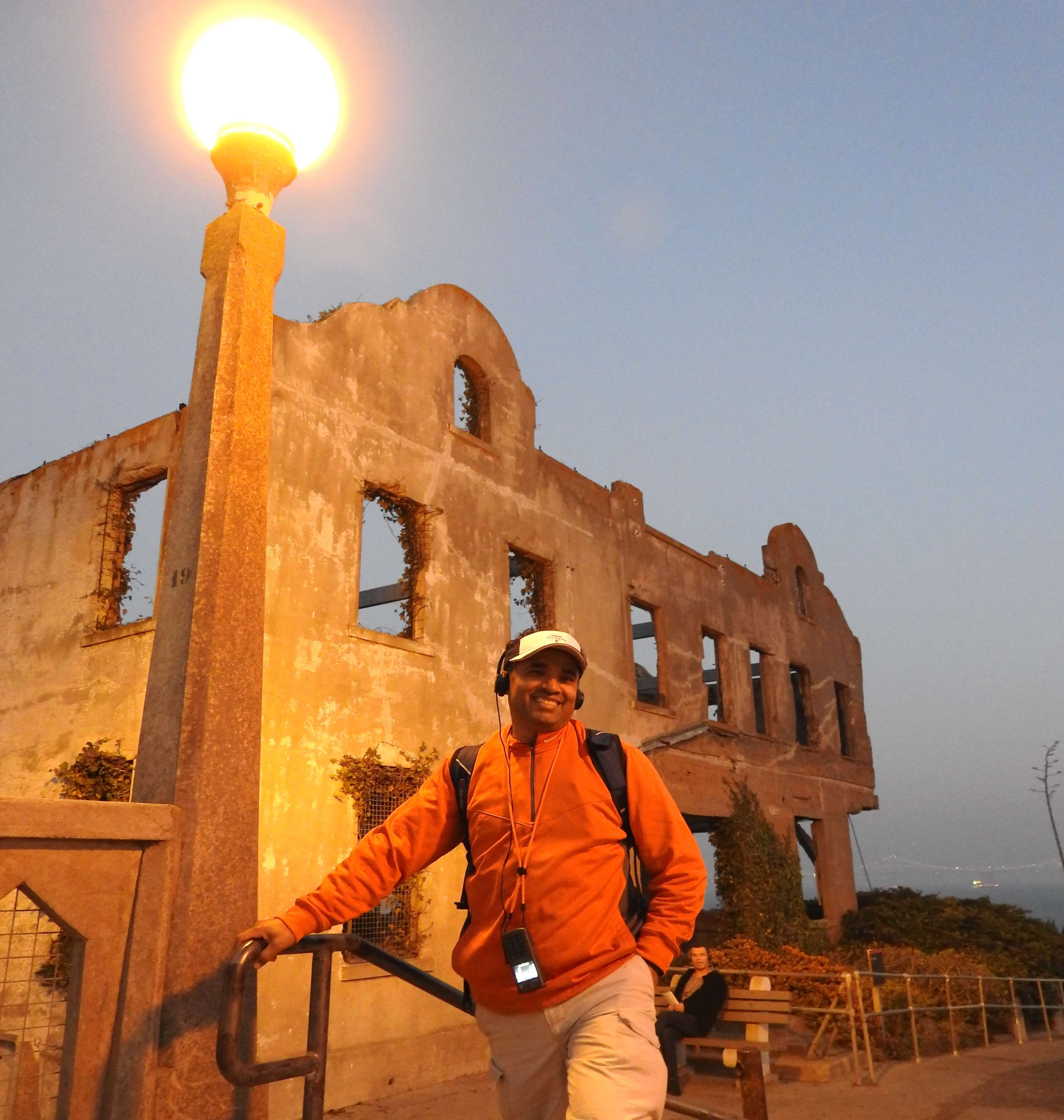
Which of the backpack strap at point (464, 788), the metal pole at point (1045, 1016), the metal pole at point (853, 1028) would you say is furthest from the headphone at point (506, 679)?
the metal pole at point (1045, 1016)

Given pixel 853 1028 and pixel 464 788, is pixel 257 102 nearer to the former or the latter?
pixel 464 788

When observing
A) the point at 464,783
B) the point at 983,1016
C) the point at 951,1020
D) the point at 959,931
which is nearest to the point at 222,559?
the point at 464,783

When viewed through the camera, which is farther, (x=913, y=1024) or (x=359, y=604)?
(x=359, y=604)

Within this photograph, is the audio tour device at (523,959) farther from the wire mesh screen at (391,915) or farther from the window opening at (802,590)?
the window opening at (802,590)

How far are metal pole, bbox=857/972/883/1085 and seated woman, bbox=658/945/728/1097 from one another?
8122mm

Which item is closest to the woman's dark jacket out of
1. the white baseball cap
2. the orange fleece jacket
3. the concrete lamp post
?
the orange fleece jacket

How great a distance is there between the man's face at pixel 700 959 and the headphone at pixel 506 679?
3.04 ft

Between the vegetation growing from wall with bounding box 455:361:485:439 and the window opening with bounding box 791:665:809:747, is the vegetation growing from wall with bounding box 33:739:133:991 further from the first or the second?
the window opening with bounding box 791:665:809:747

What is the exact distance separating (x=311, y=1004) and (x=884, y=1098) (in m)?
8.11

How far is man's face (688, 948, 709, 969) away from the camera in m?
3.28

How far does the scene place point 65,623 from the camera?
443 inches

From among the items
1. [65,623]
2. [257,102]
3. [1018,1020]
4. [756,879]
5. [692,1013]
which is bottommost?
[1018,1020]

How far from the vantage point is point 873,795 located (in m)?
22.0

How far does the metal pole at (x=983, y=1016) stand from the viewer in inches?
511
